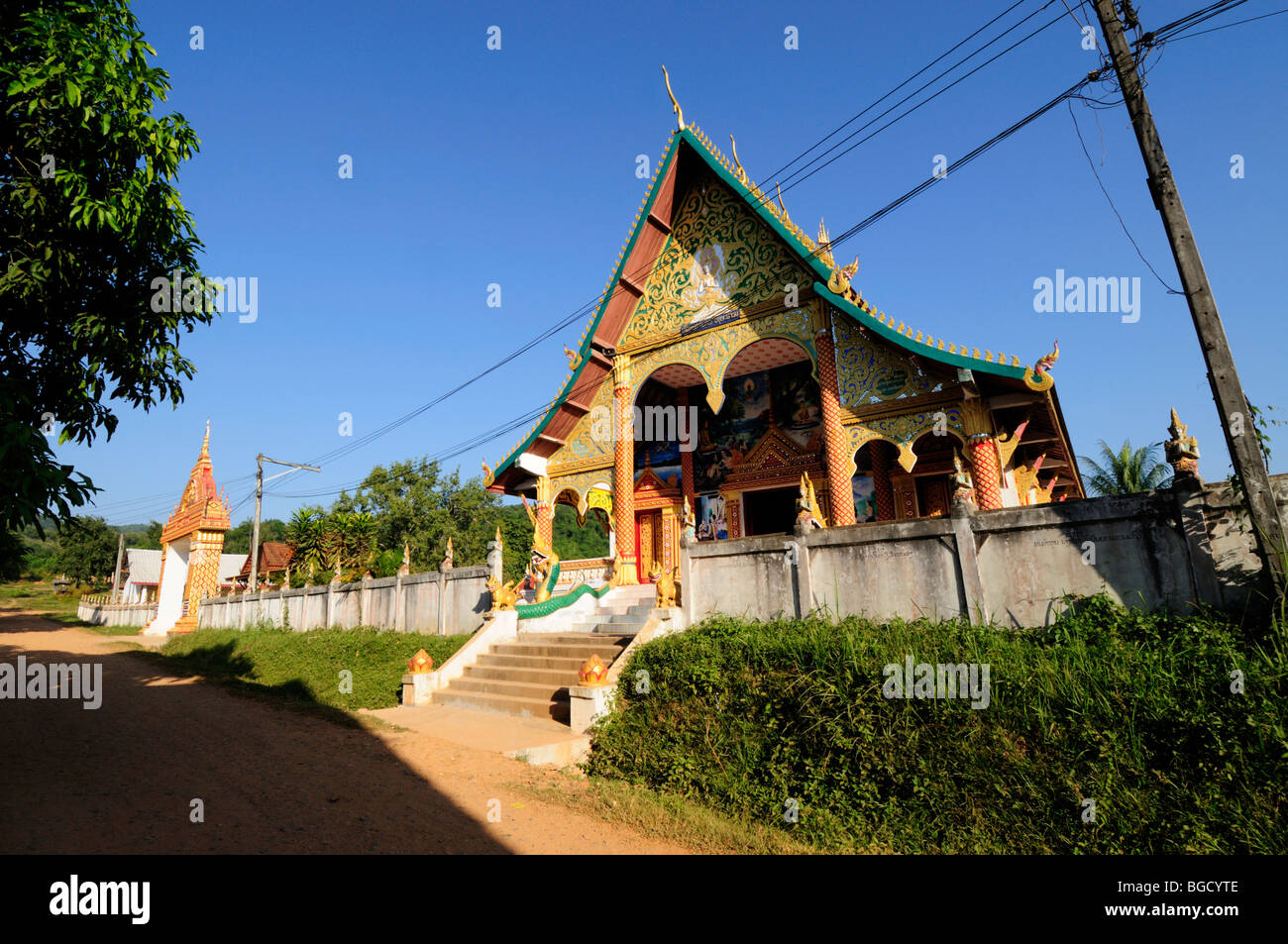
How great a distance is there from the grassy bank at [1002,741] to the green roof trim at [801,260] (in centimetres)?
526

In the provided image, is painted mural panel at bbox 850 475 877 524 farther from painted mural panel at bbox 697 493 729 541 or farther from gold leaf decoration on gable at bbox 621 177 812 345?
gold leaf decoration on gable at bbox 621 177 812 345

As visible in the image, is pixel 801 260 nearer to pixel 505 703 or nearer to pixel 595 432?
pixel 595 432

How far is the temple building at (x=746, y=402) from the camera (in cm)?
1123

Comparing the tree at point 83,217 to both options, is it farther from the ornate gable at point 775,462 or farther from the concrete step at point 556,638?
the ornate gable at point 775,462

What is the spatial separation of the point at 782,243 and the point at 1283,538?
9.55 m

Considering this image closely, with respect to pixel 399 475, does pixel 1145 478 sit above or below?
below

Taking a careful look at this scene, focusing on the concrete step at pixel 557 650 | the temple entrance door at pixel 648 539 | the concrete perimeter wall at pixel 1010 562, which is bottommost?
the concrete step at pixel 557 650

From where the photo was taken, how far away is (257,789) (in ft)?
19.4

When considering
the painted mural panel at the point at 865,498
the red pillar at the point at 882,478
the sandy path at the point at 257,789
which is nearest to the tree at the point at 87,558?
the sandy path at the point at 257,789

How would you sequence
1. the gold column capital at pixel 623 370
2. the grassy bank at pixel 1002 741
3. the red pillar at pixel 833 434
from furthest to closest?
the gold column capital at pixel 623 370 → the red pillar at pixel 833 434 → the grassy bank at pixel 1002 741

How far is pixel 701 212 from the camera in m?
14.6

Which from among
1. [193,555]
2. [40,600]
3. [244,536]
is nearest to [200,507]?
[193,555]

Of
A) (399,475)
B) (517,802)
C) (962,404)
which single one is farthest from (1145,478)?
(399,475)
